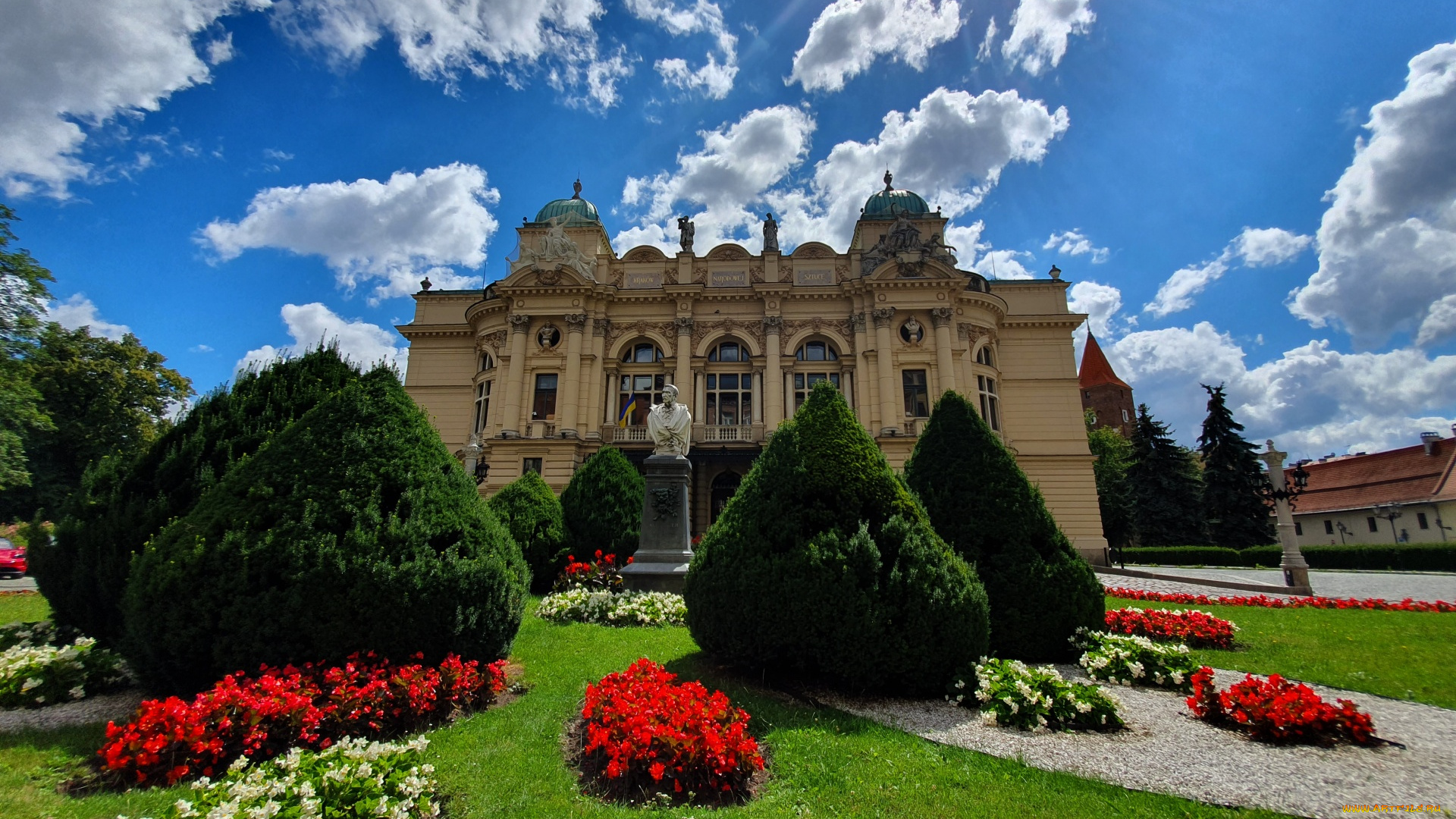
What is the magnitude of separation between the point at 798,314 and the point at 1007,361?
11360 mm

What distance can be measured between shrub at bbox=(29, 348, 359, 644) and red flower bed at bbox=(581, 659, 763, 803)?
5.70 metres

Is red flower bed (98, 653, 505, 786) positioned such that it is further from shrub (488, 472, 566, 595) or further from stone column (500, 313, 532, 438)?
stone column (500, 313, 532, 438)

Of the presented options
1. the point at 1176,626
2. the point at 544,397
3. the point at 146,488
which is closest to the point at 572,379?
the point at 544,397

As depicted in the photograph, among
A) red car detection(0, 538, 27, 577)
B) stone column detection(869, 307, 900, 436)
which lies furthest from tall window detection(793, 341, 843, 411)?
red car detection(0, 538, 27, 577)

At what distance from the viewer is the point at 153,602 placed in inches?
207

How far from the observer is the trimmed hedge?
23.8 m

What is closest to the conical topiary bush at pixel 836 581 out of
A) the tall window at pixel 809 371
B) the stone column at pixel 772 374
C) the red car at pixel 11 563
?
the stone column at pixel 772 374

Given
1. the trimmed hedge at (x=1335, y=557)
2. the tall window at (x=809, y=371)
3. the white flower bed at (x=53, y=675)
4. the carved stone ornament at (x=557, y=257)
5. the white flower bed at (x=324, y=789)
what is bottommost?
the white flower bed at (x=324, y=789)

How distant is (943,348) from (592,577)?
21.8 meters

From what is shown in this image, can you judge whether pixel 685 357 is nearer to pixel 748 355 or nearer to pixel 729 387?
pixel 729 387

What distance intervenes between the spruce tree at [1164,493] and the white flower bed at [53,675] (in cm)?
4412

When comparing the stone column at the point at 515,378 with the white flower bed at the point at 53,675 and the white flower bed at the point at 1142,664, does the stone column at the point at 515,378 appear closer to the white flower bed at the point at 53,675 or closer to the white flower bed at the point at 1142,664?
the white flower bed at the point at 53,675

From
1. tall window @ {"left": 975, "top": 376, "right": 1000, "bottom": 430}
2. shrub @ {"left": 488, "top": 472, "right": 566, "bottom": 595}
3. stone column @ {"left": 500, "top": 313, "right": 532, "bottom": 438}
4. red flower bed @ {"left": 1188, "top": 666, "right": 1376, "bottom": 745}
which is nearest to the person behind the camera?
red flower bed @ {"left": 1188, "top": 666, "right": 1376, "bottom": 745}

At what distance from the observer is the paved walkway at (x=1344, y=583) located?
1605 cm
